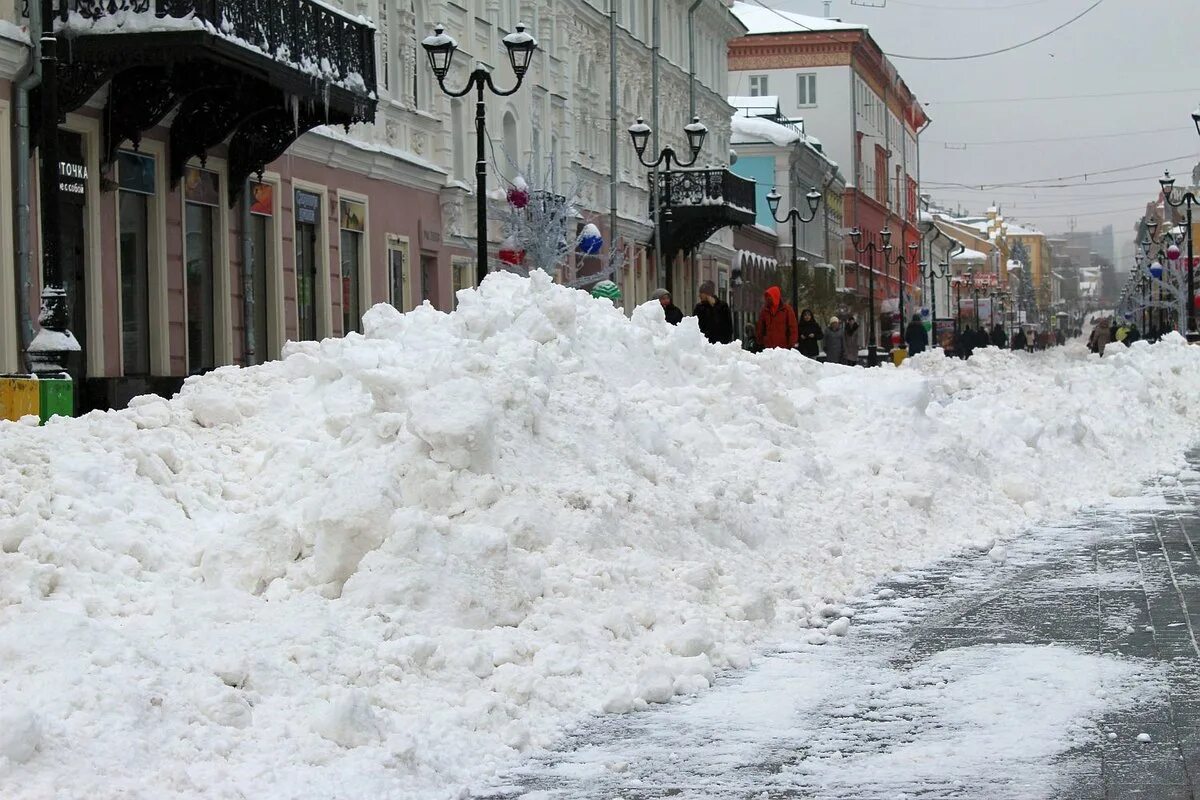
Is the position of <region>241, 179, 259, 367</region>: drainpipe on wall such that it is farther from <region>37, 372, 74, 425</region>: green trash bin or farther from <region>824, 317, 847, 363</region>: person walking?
<region>824, 317, 847, 363</region>: person walking

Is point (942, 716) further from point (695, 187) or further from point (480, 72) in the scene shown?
point (695, 187)

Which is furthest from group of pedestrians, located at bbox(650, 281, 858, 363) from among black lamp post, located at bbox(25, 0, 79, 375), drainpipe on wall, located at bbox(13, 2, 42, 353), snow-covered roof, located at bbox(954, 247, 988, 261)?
snow-covered roof, located at bbox(954, 247, 988, 261)

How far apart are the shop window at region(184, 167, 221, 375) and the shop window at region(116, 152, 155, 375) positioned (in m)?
0.91

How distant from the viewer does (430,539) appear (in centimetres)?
773

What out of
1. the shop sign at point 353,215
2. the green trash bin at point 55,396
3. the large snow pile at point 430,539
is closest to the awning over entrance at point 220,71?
the shop sign at point 353,215

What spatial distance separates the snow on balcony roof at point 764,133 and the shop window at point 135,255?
51.6 metres

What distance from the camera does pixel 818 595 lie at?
9.52 metres

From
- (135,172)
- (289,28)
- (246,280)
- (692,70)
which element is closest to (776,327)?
(246,280)

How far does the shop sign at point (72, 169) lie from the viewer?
696 inches

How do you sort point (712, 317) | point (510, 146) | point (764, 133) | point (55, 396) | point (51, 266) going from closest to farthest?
point (55, 396), point (51, 266), point (712, 317), point (510, 146), point (764, 133)

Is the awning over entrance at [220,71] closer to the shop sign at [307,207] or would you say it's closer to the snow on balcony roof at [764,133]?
the shop sign at [307,207]

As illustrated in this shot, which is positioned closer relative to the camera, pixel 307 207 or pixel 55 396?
pixel 55 396

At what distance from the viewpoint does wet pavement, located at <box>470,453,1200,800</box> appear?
232 inches

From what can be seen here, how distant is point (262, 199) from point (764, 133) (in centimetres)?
4877
